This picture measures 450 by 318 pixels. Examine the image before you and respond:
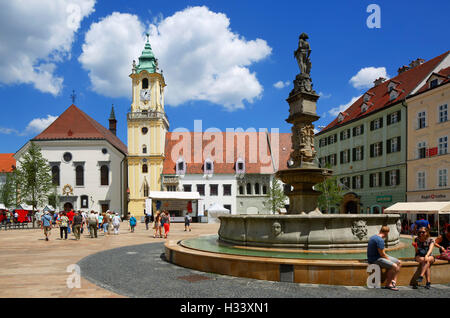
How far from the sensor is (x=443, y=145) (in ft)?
93.6

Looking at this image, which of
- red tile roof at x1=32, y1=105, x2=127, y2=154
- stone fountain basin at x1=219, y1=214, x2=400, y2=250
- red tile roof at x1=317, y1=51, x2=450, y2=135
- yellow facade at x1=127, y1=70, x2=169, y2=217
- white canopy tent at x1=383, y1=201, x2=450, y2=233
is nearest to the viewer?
stone fountain basin at x1=219, y1=214, x2=400, y2=250

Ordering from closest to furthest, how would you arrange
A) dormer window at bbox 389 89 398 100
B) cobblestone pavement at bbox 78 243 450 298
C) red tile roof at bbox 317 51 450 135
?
cobblestone pavement at bbox 78 243 450 298 → red tile roof at bbox 317 51 450 135 → dormer window at bbox 389 89 398 100

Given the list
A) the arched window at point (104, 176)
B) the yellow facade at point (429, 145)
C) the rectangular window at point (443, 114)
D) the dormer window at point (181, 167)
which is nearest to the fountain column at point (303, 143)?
the yellow facade at point (429, 145)

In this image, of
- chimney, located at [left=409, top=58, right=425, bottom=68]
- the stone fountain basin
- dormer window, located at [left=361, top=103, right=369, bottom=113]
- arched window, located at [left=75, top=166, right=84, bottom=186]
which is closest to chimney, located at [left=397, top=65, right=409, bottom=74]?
chimney, located at [left=409, top=58, right=425, bottom=68]

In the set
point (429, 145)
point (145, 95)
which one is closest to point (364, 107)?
point (429, 145)

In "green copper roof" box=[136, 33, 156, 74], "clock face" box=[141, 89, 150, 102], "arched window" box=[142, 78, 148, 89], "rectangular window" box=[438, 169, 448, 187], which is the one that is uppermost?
"green copper roof" box=[136, 33, 156, 74]

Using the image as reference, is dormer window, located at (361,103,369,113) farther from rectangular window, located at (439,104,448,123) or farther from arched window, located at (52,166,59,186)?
arched window, located at (52,166,59,186)

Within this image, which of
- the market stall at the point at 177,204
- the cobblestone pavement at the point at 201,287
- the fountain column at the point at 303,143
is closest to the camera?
the cobblestone pavement at the point at 201,287

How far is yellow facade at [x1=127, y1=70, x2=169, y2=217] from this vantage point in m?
51.7

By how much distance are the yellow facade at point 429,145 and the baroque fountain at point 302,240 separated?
2067cm

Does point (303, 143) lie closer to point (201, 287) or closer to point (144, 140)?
point (201, 287)

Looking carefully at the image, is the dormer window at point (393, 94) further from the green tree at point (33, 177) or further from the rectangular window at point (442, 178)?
the green tree at point (33, 177)

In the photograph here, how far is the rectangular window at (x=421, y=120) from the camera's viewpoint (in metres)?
30.2
